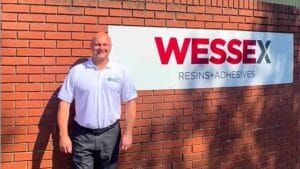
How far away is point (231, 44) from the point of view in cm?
680

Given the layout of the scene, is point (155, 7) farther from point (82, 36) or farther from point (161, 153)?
point (161, 153)

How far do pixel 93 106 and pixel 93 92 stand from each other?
0.41ft

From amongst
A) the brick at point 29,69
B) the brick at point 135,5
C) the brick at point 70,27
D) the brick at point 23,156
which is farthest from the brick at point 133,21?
the brick at point 23,156

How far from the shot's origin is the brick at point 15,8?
5293mm

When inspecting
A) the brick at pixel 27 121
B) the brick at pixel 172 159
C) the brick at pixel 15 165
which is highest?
the brick at pixel 27 121

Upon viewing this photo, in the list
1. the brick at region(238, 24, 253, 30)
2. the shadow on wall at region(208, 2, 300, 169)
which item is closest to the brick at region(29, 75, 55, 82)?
the shadow on wall at region(208, 2, 300, 169)

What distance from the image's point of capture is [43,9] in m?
5.46

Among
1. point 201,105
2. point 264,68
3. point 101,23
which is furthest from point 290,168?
point 101,23

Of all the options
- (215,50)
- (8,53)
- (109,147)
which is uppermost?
(215,50)

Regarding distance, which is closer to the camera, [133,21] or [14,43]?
[14,43]

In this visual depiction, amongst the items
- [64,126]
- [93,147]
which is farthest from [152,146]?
[64,126]

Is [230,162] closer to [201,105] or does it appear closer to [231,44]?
[201,105]

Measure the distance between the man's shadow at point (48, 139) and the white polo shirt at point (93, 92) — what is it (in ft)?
0.92

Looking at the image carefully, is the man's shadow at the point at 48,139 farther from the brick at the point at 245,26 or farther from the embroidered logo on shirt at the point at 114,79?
the brick at the point at 245,26
